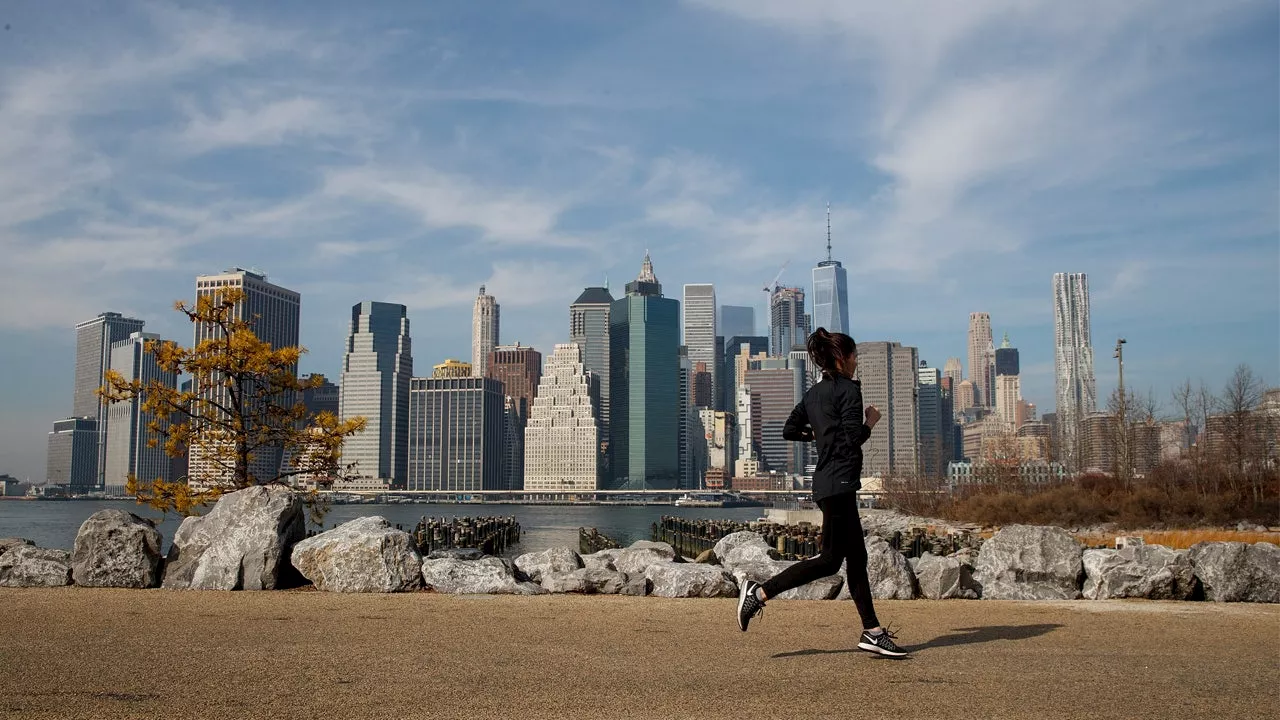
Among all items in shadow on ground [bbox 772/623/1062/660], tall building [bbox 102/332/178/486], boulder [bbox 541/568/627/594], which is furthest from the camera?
tall building [bbox 102/332/178/486]

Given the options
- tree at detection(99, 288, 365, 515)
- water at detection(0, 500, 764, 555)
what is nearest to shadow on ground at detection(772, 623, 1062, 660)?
water at detection(0, 500, 764, 555)

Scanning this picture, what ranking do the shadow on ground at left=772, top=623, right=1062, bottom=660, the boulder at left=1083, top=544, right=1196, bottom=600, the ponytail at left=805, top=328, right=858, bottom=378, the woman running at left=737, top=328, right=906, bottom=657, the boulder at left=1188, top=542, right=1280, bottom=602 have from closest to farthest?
1. the woman running at left=737, top=328, right=906, bottom=657
2. the shadow on ground at left=772, top=623, right=1062, bottom=660
3. the ponytail at left=805, top=328, right=858, bottom=378
4. the boulder at left=1188, top=542, right=1280, bottom=602
5. the boulder at left=1083, top=544, right=1196, bottom=600

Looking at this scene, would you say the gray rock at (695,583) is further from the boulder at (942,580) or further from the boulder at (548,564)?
the boulder at (942,580)

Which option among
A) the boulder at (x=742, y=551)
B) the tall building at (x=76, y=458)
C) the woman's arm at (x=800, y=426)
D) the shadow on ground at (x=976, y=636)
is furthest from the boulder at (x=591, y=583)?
the tall building at (x=76, y=458)

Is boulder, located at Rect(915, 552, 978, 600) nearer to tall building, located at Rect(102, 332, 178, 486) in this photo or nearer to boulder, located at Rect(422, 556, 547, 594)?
boulder, located at Rect(422, 556, 547, 594)

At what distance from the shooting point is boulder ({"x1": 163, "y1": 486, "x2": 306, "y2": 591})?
10.4 meters

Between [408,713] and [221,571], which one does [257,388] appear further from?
[408,713]

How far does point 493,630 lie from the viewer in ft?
24.2

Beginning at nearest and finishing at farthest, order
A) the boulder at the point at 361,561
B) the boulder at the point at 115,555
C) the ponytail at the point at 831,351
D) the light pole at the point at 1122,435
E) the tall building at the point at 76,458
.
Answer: the ponytail at the point at 831,351 < the boulder at the point at 361,561 < the boulder at the point at 115,555 < the light pole at the point at 1122,435 < the tall building at the point at 76,458

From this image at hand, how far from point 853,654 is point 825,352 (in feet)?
6.39

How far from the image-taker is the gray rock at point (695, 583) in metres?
10.6

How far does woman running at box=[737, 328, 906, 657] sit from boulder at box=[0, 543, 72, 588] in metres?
7.54

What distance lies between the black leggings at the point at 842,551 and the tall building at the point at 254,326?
33.4ft

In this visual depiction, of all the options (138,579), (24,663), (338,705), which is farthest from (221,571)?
(338,705)
